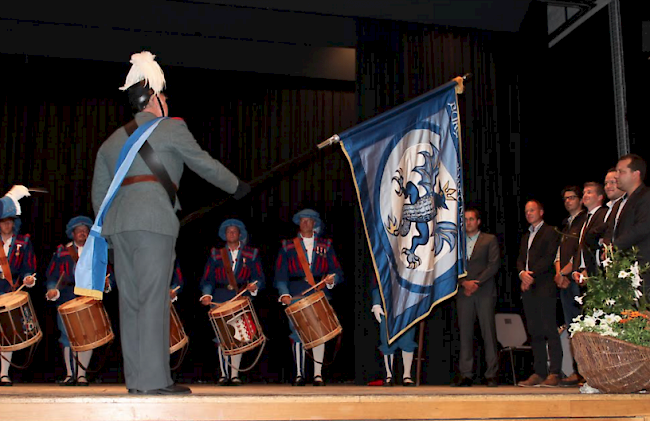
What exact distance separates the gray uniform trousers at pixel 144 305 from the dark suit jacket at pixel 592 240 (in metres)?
3.83

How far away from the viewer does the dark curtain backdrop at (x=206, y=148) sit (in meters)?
8.61

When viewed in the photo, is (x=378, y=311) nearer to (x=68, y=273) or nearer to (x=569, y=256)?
(x=569, y=256)

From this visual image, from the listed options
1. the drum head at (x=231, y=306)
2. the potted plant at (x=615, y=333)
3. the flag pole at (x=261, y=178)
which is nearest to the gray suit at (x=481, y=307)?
the drum head at (x=231, y=306)

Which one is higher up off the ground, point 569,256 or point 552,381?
point 569,256

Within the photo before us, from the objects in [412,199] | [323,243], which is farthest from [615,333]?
[323,243]

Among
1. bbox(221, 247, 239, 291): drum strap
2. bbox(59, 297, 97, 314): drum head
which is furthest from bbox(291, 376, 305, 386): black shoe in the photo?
bbox(59, 297, 97, 314): drum head

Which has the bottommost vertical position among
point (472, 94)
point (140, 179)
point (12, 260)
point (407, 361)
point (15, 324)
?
point (407, 361)

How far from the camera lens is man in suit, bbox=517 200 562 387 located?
6.59 metres

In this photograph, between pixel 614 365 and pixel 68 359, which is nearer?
pixel 614 365

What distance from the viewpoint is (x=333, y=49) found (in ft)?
29.8

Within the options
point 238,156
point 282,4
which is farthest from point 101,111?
point 282,4

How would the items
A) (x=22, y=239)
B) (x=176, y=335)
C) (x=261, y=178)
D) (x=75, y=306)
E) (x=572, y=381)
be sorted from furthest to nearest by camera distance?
(x=22, y=239)
(x=176, y=335)
(x=572, y=381)
(x=75, y=306)
(x=261, y=178)

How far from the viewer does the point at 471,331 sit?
6980 mm

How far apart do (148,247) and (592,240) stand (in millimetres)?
3957
